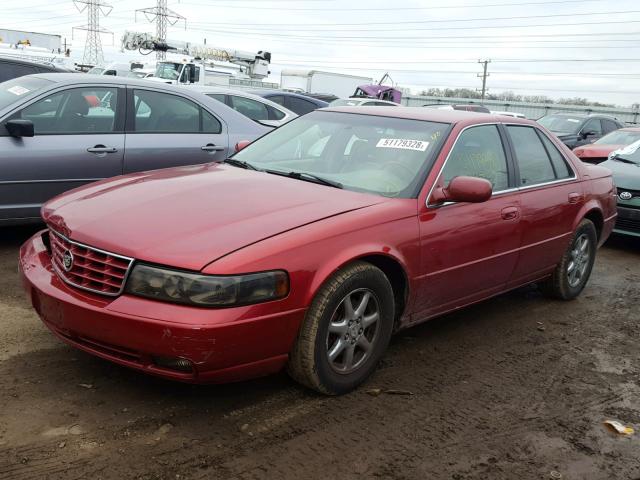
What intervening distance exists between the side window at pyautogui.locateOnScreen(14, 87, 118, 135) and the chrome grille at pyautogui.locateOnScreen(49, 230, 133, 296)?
112 inches

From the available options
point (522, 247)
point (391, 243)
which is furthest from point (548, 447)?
point (522, 247)

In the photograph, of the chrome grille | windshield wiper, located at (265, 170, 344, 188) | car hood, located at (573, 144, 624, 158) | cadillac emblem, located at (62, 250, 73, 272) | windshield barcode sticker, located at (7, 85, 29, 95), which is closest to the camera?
the chrome grille

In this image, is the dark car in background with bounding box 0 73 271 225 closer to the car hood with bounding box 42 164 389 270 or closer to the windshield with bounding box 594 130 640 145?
the car hood with bounding box 42 164 389 270

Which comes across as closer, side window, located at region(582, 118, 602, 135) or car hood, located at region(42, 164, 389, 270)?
car hood, located at region(42, 164, 389, 270)

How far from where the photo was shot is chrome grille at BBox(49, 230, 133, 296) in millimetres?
2959

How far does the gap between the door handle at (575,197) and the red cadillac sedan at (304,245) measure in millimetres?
86

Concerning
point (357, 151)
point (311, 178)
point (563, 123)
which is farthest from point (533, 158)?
point (563, 123)

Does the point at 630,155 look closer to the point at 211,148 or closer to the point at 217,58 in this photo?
the point at 211,148

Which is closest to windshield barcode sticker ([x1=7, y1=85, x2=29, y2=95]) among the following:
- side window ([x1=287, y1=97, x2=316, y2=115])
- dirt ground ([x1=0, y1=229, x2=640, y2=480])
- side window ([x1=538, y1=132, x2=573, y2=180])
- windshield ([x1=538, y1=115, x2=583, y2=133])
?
dirt ground ([x1=0, y1=229, x2=640, y2=480])

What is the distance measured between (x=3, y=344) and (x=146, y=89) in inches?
129

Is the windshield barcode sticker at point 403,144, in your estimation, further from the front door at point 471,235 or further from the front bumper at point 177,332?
the front bumper at point 177,332

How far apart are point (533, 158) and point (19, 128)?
13.4ft

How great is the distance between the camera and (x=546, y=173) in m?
4.98

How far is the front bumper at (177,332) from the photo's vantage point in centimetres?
281
